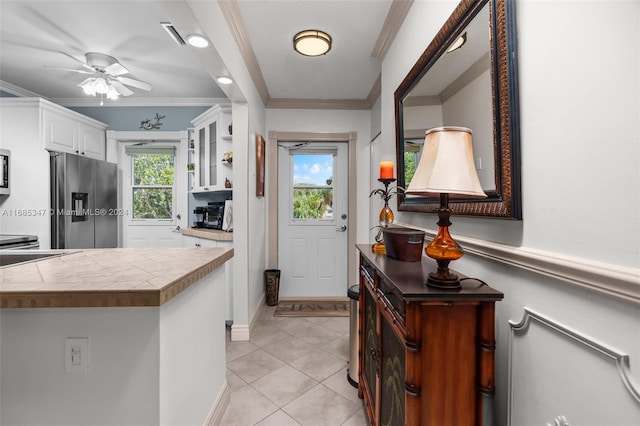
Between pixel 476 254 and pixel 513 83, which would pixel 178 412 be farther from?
pixel 513 83

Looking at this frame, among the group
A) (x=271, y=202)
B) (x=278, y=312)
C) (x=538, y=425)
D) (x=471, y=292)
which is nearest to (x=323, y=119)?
(x=271, y=202)

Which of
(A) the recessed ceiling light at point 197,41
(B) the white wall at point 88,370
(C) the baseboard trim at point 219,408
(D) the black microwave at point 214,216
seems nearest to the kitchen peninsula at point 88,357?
(B) the white wall at point 88,370

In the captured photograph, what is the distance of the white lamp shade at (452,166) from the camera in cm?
83

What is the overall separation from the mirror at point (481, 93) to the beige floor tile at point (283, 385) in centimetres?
144

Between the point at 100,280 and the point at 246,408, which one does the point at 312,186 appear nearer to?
the point at 246,408

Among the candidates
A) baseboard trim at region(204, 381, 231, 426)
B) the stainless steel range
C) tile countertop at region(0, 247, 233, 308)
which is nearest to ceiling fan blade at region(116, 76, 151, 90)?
the stainless steel range

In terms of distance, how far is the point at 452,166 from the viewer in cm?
83

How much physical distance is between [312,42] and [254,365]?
102 inches

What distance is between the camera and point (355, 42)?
7.88 feet

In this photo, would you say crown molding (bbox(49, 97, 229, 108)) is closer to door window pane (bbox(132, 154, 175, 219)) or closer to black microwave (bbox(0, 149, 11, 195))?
door window pane (bbox(132, 154, 175, 219))

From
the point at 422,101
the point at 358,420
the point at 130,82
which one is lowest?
the point at 358,420

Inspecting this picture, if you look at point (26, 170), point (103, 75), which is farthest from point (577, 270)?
point (26, 170)

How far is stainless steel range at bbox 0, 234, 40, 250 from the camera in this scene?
9.01 feet

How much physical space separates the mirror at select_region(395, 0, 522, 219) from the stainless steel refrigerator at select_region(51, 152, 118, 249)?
3670 mm
